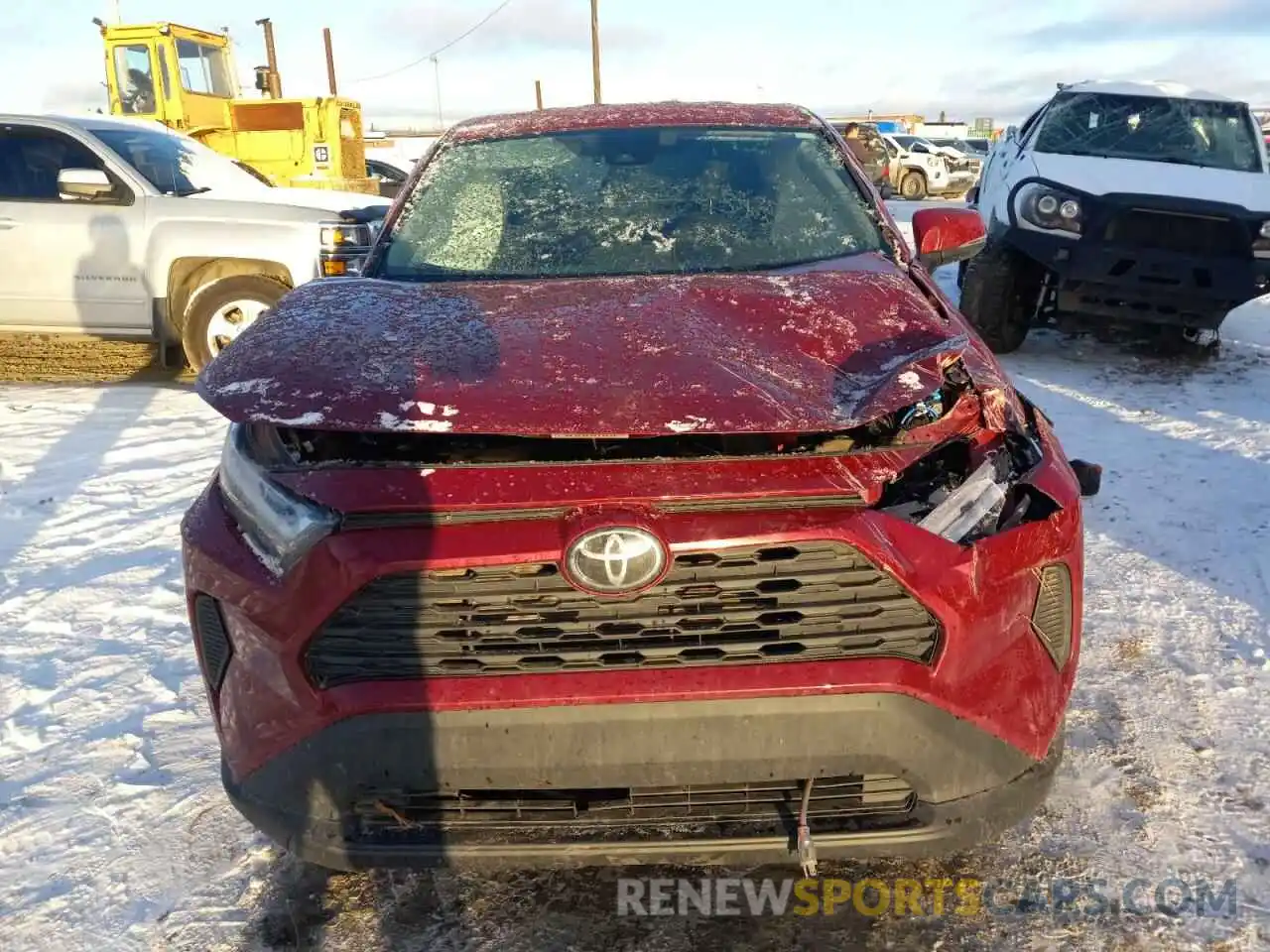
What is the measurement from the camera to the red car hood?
1.79 metres

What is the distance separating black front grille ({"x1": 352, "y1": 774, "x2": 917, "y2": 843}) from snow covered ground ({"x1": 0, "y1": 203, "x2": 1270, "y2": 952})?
407mm

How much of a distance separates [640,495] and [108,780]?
181 cm

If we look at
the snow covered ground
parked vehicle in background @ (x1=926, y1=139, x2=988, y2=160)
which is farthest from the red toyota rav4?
parked vehicle in background @ (x1=926, y1=139, x2=988, y2=160)

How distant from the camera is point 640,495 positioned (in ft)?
5.60

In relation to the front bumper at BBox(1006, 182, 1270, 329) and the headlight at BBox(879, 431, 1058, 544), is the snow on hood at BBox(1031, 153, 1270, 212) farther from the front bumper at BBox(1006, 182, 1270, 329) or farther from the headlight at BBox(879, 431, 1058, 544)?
the headlight at BBox(879, 431, 1058, 544)

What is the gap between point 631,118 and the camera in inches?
137

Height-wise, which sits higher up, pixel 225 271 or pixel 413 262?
pixel 413 262

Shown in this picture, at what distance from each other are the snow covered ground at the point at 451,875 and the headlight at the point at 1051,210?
2.24 meters

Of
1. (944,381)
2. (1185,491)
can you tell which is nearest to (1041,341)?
(1185,491)

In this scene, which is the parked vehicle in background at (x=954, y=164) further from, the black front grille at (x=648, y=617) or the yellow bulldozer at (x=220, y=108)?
the black front grille at (x=648, y=617)

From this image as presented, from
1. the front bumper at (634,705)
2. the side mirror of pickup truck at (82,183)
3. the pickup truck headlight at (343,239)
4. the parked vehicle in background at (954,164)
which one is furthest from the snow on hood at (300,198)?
the parked vehicle in background at (954,164)

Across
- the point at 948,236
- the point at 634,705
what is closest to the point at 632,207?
the point at 948,236

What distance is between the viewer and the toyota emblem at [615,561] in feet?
5.48

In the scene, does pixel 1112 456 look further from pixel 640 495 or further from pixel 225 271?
pixel 225 271
